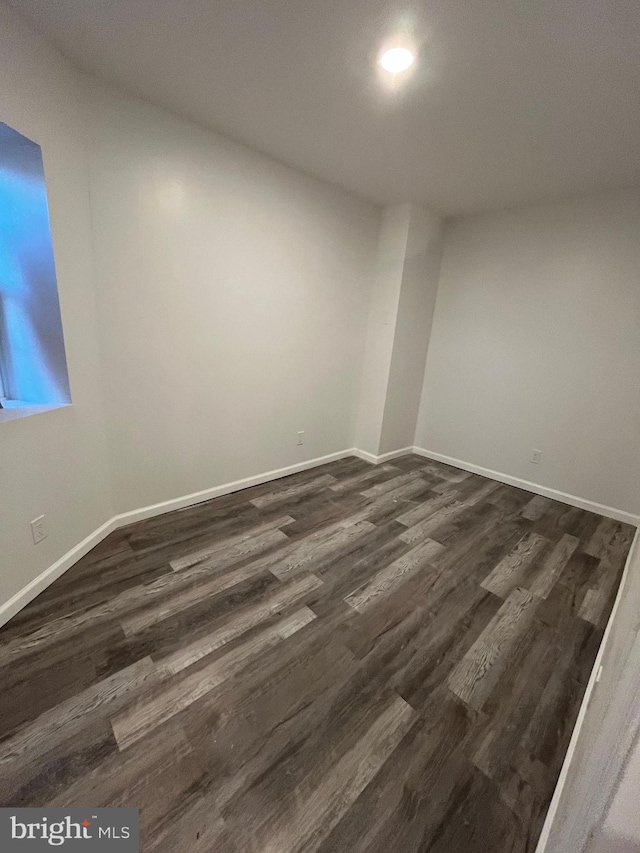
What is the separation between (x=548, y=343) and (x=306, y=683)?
10.6ft

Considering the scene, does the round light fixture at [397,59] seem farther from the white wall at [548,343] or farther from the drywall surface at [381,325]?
the white wall at [548,343]

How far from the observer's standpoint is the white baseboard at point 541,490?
2762 mm

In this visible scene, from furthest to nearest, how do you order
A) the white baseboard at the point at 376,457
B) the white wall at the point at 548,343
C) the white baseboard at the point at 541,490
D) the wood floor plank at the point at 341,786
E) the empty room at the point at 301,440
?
the white baseboard at the point at 376,457 → the white baseboard at the point at 541,490 → the white wall at the point at 548,343 → the empty room at the point at 301,440 → the wood floor plank at the point at 341,786

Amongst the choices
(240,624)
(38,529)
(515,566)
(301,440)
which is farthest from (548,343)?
(38,529)

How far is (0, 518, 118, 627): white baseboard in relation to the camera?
4.88 ft

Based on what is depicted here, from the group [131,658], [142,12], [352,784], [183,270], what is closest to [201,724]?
[131,658]

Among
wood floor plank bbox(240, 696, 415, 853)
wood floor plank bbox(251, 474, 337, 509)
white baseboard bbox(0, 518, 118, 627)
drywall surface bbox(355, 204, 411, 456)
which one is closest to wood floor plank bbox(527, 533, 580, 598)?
wood floor plank bbox(240, 696, 415, 853)

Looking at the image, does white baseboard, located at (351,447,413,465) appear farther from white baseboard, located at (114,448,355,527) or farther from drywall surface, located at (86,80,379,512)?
drywall surface, located at (86,80,379,512)

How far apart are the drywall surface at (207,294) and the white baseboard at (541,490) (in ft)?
5.47

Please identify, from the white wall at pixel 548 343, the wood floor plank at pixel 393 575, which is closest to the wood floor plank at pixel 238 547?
the wood floor plank at pixel 393 575

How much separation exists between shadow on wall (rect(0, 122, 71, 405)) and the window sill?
48mm

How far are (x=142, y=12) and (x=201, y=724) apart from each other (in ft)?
8.80

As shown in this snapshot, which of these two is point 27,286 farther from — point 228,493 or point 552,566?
point 552,566

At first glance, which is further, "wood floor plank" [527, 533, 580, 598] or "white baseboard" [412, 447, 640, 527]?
"white baseboard" [412, 447, 640, 527]
